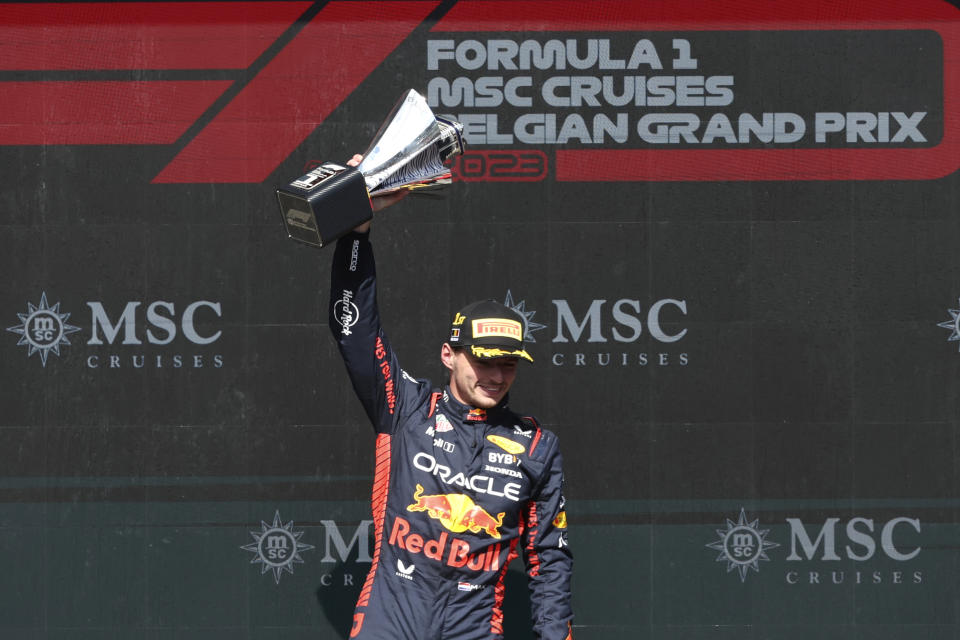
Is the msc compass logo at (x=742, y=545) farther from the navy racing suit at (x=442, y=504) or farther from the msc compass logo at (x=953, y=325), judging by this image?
the navy racing suit at (x=442, y=504)

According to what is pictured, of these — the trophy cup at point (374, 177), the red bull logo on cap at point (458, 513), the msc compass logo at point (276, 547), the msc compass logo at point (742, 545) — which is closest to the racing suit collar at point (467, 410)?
the red bull logo on cap at point (458, 513)

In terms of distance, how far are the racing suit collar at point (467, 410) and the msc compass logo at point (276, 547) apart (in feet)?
6.40

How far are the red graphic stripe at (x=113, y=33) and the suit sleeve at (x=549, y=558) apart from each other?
3.06 meters

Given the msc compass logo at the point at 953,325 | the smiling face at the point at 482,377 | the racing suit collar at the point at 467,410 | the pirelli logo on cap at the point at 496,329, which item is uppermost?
the msc compass logo at the point at 953,325

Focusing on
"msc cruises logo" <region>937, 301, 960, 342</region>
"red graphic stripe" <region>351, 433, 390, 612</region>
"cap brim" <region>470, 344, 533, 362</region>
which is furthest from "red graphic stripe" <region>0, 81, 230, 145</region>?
"msc cruises logo" <region>937, 301, 960, 342</region>

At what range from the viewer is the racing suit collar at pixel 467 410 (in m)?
4.16

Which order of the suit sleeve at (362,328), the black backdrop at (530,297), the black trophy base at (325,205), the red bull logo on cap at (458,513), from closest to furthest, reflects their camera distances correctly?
1. the black trophy base at (325,205)
2. the suit sleeve at (362,328)
3. the red bull logo on cap at (458,513)
4. the black backdrop at (530,297)

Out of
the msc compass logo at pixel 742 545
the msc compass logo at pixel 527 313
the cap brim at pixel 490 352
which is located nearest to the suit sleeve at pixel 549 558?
the cap brim at pixel 490 352

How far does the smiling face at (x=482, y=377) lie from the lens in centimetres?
408

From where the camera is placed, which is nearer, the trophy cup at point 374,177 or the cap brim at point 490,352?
the trophy cup at point 374,177

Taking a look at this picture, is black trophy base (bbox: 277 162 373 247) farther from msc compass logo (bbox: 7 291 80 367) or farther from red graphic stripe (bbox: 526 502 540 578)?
msc compass logo (bbox: 7 291 80 367)

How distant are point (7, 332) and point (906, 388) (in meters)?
4.86

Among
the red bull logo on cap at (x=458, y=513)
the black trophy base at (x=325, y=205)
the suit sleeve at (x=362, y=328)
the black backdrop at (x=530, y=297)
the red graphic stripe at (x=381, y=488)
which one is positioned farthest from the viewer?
the black backdrop at (x=530, y=297)

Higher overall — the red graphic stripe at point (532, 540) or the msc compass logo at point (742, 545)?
the red graphic stripe at point (532, 540)
